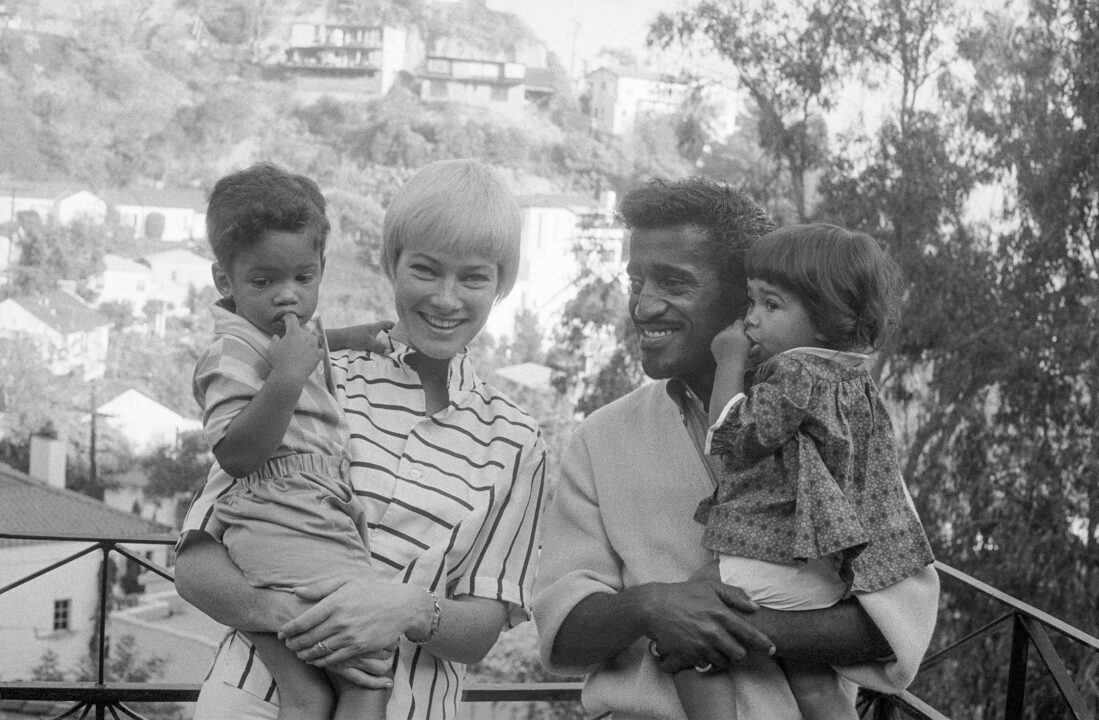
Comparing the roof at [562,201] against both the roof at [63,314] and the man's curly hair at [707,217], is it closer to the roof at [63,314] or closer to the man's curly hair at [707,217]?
the roof at [63,314]

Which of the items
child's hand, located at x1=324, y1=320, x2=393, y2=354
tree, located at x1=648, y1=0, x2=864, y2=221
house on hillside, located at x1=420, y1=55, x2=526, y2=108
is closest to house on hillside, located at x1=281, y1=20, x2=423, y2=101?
house on hillside, located at x1=420, y1=55, x2=526, y2=108

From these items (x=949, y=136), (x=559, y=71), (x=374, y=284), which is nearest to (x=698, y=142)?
(x=949, y=136)

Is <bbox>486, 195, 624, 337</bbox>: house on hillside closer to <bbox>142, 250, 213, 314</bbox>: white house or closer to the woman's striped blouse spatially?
<bbox>142, 250, 213, 314</bbox>: white house

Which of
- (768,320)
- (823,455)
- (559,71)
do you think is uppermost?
(559,71)

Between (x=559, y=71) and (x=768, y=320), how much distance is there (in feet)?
58.9

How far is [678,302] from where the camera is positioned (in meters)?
1.54

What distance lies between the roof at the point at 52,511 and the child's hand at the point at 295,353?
14781 mm

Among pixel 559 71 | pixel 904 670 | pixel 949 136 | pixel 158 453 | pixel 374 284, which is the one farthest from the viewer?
pixel 559 71

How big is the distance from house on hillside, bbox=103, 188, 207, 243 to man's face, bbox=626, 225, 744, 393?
15.8 m

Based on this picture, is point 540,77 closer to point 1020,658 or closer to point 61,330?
point 61,330

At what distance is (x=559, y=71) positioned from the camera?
18.8 metres

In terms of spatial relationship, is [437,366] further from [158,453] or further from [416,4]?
[416,4]

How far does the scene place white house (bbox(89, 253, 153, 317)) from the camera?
16891mm

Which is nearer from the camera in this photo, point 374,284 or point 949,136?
point 949,136
